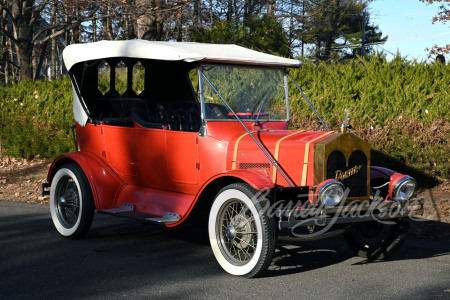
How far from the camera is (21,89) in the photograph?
46.2ft

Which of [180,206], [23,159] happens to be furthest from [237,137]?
[23,159]

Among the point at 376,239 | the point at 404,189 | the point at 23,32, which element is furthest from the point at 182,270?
the point at 23,32

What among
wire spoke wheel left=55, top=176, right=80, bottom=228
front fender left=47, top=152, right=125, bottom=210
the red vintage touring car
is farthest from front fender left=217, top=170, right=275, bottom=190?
wire spoke wheel left=55, top=176, right=80, bottom=228

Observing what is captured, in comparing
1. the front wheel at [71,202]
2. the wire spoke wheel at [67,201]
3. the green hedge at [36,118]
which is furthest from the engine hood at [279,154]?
the green hedge at [36,118]

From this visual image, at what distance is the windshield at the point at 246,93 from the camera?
6.16 metres

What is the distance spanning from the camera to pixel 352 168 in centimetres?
546

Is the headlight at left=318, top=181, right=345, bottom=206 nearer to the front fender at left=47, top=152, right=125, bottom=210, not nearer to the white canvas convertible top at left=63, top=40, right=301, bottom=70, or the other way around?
the white canvas convertible top at left=63, top=40, right=301, bottom=70

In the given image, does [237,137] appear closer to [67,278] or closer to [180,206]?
[180,206]

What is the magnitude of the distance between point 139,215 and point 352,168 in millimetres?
2270

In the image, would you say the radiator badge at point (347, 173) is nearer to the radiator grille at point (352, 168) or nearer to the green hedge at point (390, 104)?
the radiator grille at point (352, 168)

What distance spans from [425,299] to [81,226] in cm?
378

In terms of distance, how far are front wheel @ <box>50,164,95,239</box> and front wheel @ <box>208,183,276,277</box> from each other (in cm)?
183

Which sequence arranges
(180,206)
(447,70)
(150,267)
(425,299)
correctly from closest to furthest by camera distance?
(425,299), (150,267), (180,206), (447,70)

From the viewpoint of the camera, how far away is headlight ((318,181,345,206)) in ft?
16.5
